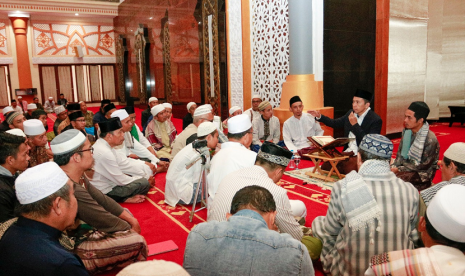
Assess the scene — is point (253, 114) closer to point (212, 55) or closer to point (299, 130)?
point (299, 130)

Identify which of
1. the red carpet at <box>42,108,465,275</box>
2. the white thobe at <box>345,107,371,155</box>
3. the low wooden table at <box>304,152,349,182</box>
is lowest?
the red carpet at <box>42,108,465,275</box>

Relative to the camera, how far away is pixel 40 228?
1.47 meters

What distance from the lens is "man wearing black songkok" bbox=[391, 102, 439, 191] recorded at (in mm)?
3453

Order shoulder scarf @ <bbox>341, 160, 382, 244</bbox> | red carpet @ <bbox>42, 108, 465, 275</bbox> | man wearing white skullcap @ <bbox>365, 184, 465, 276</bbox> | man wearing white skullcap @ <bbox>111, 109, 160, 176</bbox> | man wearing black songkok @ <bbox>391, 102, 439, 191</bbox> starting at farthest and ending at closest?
man wearing white skullcap @ <bbox>111, 109, 160, 176</bbox>, man wearing black songkok @ <bbox>391, 102, 439, 191</bbox>, red carpet @ <bbox>42, 108, 465, 275</bbox>, shoulder scarf @ <bbox>341, 160, 382, 244</bbox>, man wearing white skullcap @ <bbox>365, 184, 465, 276</bbox>

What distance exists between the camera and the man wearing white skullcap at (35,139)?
3.94 m

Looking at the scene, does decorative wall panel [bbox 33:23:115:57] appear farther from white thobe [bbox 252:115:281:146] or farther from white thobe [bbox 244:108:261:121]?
white thobe [bbox 252:115:281:146]

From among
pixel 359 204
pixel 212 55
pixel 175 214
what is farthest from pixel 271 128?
pixel 359 204

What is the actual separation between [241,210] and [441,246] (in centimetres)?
70

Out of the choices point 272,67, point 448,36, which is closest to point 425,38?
point 448,36

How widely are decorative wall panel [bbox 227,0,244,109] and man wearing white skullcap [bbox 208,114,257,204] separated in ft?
15.8

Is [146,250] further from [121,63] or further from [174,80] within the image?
[121,63]

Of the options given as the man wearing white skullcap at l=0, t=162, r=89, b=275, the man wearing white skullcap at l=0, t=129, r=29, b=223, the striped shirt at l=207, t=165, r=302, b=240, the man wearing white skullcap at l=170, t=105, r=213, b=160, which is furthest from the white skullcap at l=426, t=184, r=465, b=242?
the man wearing white skullcap at l=170, t=105, r=213, b=160

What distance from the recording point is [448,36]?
941 centimetres

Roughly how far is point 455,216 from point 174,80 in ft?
33.3
